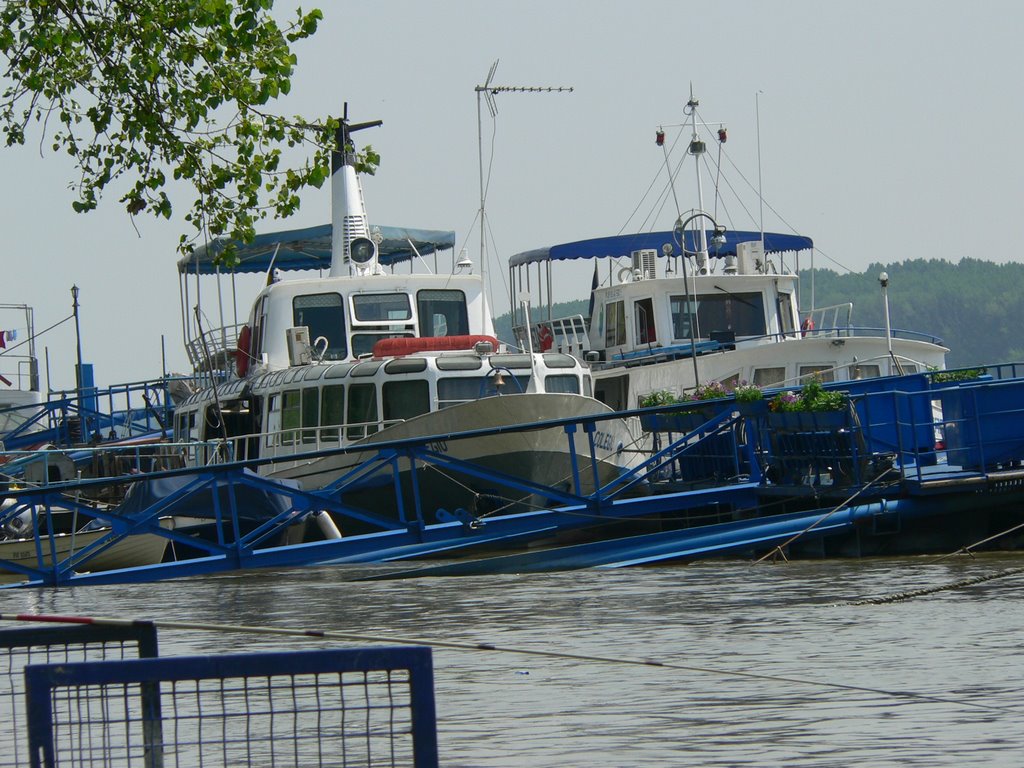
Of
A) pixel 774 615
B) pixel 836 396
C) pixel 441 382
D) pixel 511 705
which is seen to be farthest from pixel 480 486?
pixel 511 705

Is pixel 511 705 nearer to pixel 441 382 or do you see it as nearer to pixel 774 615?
pixel 774 615

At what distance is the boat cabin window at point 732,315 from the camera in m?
30.8

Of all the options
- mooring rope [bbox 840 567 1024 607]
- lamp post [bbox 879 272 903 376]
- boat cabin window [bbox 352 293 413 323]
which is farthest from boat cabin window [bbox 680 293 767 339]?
mooring rope [bbox 840 567 1024 607]

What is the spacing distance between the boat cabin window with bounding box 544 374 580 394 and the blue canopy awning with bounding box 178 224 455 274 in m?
6.23

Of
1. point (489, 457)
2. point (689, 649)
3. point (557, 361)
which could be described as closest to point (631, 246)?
point (557, 361)

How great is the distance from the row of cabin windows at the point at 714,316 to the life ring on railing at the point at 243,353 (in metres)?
8.22

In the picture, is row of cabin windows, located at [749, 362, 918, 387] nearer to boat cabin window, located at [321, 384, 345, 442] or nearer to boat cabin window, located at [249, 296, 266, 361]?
boat cabin window, located at [249, 296, 266, 361]

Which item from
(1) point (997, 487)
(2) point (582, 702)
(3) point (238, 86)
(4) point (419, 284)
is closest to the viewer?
(2) point (582, 702)

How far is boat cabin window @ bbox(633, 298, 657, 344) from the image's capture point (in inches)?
1241

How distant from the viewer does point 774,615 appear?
1209cm

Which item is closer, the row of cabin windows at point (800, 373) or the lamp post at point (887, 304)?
the lamp post at point (887, 304)

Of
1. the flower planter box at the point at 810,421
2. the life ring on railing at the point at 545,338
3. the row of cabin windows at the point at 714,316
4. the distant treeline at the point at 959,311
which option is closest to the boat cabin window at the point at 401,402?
the flower planter box at the point at 810,421

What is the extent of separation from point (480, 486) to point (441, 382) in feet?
5.07

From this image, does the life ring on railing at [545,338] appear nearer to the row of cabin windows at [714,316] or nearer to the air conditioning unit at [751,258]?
the row of cabin windows at [714,316]
